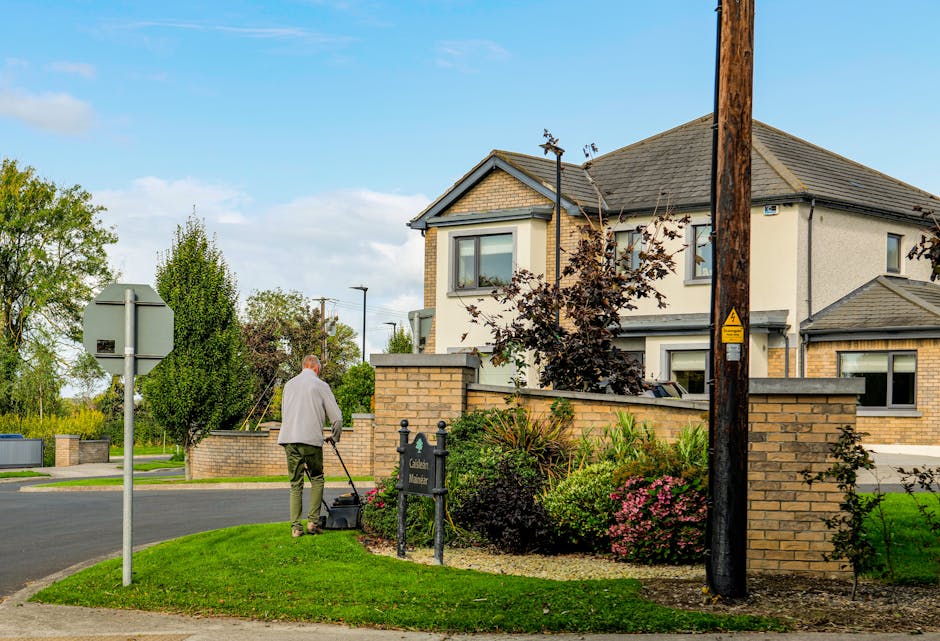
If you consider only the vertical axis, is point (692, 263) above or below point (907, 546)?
above

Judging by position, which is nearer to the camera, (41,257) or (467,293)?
(467,293)

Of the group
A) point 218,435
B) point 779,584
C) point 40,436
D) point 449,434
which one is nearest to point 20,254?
point 40,436

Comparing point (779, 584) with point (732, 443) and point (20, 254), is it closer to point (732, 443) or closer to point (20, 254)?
point (732, 443)

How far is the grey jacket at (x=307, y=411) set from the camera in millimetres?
11891

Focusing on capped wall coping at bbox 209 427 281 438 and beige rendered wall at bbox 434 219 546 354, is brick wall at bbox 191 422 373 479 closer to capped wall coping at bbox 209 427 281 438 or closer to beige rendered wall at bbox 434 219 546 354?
capped wall coping at bbox 209 427 281 438

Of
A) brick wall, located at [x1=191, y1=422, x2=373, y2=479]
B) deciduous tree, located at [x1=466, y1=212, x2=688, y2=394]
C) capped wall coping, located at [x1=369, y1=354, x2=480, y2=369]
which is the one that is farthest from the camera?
brick wall, located at [x1=191, y1=422, x2=373, y2=479]

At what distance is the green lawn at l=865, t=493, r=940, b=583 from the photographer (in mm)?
10000

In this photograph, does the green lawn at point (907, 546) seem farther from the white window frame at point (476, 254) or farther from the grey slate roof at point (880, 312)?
the white window frame at point (476, 254)

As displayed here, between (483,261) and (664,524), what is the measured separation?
20403mm

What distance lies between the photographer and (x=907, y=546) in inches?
443

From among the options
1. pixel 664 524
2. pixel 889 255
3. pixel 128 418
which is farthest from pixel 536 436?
pixel 889 255

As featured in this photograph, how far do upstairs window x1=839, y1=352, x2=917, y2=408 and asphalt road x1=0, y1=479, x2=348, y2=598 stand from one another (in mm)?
13651

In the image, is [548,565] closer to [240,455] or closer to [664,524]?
[664,524]

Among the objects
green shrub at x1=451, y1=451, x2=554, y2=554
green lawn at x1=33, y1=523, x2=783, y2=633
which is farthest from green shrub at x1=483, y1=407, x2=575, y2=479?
green lawn at x1=33, y1=523, x2=783, y2=633
